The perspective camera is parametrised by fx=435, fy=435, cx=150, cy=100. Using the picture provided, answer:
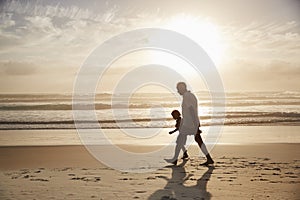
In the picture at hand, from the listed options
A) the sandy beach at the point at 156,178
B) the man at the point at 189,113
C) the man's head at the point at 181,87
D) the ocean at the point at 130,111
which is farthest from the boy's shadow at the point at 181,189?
the ocean at the point at 130,111

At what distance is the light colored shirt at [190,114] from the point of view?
7082 millimetres

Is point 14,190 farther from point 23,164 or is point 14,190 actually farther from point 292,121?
point 292,121

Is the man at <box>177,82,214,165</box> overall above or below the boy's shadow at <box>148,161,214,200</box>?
above

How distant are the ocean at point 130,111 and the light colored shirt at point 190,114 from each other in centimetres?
786

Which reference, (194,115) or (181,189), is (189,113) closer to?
(194,115)

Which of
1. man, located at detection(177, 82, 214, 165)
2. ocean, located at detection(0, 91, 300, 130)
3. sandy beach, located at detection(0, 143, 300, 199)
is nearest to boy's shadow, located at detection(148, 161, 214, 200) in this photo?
sandy beach, located at detection(0, 143, 300, 199)

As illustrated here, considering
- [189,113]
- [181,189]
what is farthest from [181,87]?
[181,189]

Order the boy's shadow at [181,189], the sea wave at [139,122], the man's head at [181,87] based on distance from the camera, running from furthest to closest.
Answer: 1. the sea wave at [139,122]
2. the man's head at [181,87]
3. the boy's shadow at [181,189]

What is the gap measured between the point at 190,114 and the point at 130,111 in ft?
49.6

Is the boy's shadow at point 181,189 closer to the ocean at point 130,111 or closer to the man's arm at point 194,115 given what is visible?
the man's arm at point 194,115

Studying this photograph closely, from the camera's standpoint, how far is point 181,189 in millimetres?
5281

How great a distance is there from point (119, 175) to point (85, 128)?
333 inches

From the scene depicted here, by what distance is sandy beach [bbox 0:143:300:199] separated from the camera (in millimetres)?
5074

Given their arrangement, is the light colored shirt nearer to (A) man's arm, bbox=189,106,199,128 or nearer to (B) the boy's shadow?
(A) man's arm, bbox=189,106,199,128
